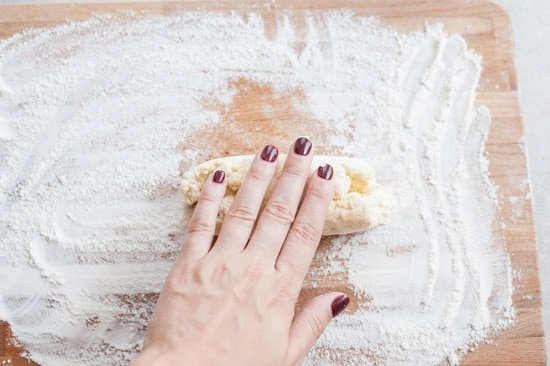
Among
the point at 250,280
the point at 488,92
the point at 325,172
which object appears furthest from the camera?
the point at 488,92

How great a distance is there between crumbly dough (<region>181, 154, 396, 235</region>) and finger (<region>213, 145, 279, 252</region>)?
6cm

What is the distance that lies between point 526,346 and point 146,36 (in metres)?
1.33

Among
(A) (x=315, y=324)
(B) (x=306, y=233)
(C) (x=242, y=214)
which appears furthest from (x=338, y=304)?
(C) (x=242, y=214)

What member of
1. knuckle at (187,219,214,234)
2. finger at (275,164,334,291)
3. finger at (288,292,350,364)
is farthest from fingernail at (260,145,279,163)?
finger at (288,292,350,364)

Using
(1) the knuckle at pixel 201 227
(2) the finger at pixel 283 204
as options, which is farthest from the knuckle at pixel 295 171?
(1) the knuckle at pixel 201 227

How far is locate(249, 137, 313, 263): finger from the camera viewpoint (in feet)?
4.59

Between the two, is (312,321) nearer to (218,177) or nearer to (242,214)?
(242,214)

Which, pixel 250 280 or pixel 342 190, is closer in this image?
pixel 250 280

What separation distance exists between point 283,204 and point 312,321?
28 cm

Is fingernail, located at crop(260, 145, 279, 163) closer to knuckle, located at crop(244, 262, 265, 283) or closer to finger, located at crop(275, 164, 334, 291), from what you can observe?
finger, located at crop(275, 164, 334, 291)

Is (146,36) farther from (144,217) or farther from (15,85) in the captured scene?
(144,217)

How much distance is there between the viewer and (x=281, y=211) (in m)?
1.42

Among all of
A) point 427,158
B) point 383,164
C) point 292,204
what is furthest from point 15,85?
point 427,158

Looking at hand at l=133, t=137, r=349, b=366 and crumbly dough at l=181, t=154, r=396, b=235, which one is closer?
hand at l=133, t=137, r=349, b=366
